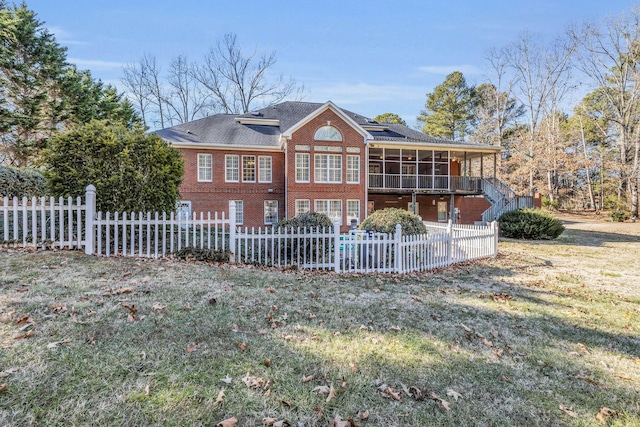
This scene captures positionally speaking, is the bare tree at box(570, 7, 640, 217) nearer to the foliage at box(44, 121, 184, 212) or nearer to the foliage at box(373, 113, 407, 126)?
the foliage at box(373, 113, 407, 126)

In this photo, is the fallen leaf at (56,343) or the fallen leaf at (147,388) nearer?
the fallen leaf at (147,388)

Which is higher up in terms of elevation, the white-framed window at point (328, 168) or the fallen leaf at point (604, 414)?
the white-framed window at point (328, 168)

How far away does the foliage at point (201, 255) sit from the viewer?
25.5 ft

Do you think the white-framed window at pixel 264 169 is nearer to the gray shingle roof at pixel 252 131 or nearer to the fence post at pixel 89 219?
the gray shingle roof at pixel 252 131

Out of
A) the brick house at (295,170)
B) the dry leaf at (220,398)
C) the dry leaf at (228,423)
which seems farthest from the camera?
the brick house at (295,170)

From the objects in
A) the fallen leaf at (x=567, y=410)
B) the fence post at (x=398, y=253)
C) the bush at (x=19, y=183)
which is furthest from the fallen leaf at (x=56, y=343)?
the bush at (x=19, y=183)

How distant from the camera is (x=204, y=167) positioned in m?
19.3

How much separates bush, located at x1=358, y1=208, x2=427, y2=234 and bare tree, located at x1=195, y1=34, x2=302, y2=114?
93.7ft

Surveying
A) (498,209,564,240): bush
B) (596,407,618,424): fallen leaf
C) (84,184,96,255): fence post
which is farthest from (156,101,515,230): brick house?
(596,407,618,424): fallen leaf

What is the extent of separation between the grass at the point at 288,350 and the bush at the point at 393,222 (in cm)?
326

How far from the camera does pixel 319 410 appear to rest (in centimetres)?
265

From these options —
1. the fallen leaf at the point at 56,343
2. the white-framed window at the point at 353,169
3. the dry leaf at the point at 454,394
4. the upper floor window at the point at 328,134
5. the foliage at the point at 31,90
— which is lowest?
the dry leaf at the point at 454,394

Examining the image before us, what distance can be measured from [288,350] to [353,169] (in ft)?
55.5

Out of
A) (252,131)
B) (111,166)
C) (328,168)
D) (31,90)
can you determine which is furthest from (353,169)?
(31,90)
